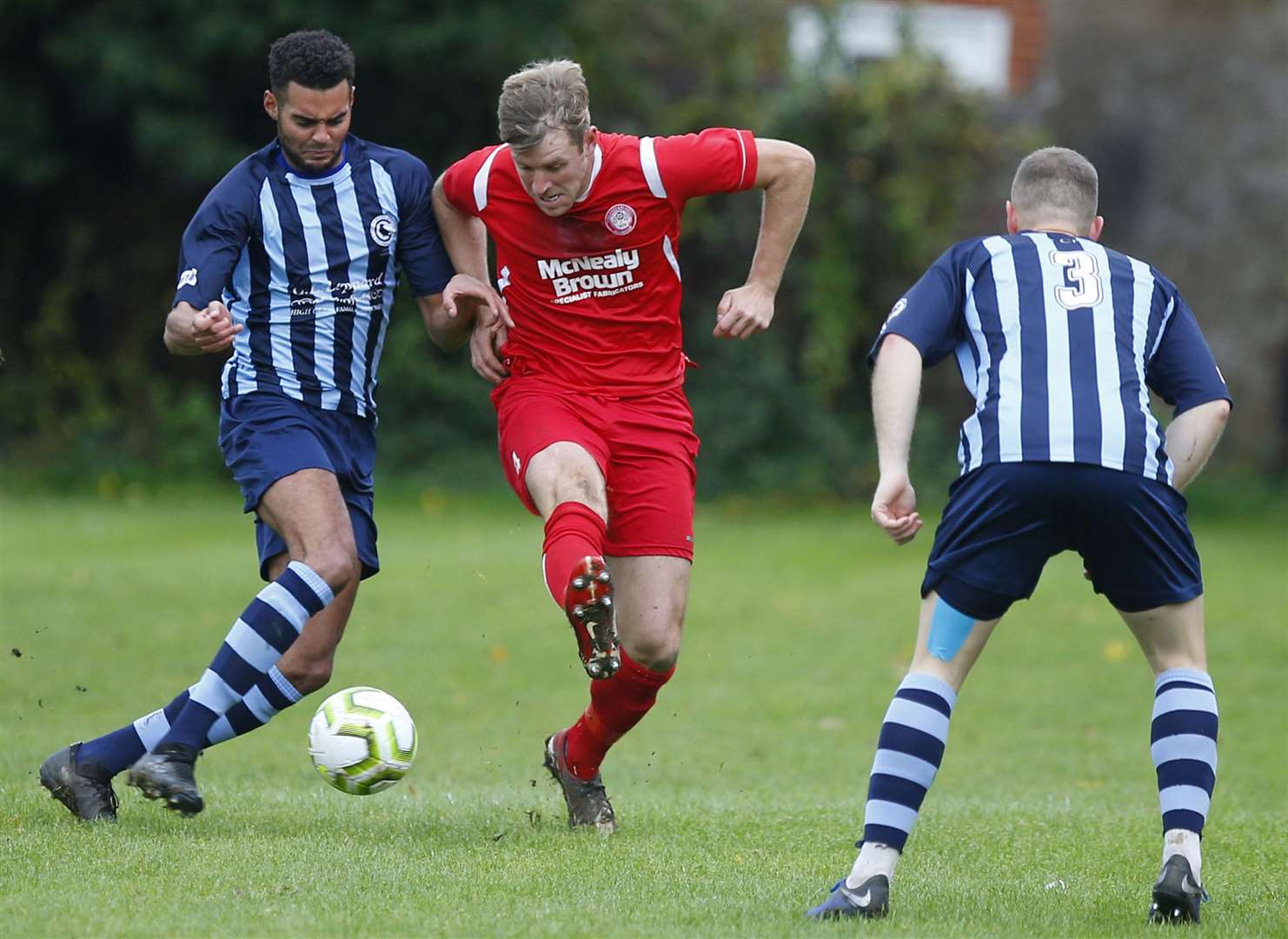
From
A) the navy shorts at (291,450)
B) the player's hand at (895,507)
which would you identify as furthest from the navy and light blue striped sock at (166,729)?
the player's hand at (895,507)

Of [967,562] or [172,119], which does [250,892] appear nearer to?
[967,562]

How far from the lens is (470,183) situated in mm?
5996

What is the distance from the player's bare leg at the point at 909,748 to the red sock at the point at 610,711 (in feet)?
4.52

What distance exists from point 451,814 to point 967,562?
2.46 meters

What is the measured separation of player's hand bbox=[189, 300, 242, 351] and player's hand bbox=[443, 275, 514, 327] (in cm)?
78

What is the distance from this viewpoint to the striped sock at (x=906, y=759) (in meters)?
4.47

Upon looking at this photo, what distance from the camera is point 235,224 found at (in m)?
5.72

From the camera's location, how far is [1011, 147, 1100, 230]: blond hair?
15.8ft

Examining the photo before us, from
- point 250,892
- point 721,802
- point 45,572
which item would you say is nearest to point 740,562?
point 45,572

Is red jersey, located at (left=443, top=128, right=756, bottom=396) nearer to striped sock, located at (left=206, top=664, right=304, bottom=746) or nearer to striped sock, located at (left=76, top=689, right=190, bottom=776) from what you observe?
striped sock, located at (left=206, top=664, right=304, bottom=746)

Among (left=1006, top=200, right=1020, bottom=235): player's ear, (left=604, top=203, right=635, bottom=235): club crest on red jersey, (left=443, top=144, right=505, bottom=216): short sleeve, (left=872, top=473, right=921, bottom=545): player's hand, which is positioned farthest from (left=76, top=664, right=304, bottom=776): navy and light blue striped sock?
(left=1006, top=200, right=1020, bottom=235): player's ear

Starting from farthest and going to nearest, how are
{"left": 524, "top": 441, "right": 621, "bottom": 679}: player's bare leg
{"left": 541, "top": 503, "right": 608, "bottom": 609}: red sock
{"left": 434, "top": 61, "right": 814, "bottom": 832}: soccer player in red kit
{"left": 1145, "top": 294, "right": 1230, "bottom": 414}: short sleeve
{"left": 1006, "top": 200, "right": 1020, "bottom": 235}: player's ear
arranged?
{"left": 434, "top": 61, "right": 814, "bottom": 832}: soccer player in red kit → {"left": 541, "top": 503, "right": 608, "bottom": 609}: red sock → {"left": 524, "top": 441, "right": 621, "bottom": 679}: player's bare leg → {"left": 1006, "top": 200, "right": 1020, "bottom": 235}: player's ear → {"left": 1145, "top": 294, "right": 1230, "bottom": 414}: short sleeve

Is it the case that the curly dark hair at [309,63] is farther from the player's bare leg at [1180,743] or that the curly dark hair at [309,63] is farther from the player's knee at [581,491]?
the player's bare leg at [1180,743]

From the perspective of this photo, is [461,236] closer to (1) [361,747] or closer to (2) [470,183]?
(2) [470,183]
